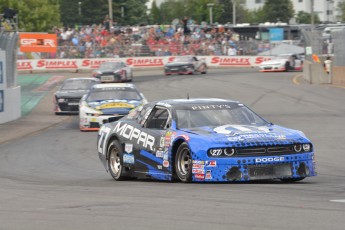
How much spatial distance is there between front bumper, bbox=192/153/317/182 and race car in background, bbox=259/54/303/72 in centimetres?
4262

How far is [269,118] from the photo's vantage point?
26.3 meters

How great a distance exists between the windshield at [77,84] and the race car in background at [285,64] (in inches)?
943

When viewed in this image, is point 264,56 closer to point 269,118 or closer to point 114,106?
point 269,118

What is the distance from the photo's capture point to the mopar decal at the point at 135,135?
11547 mm

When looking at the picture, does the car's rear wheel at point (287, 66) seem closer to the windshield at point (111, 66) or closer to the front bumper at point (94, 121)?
the windshield at point (111, 66)

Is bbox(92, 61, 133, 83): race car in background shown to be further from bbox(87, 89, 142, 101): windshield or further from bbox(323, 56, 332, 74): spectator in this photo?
bbox(87, 89, 142, 101): windshield

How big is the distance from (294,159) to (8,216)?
13.3ft

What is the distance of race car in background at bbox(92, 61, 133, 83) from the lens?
43469 mm

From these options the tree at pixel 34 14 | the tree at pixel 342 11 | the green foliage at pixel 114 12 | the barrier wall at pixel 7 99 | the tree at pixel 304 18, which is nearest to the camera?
the barrier wall at pixel 7 99

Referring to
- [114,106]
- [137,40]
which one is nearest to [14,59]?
[114,106]

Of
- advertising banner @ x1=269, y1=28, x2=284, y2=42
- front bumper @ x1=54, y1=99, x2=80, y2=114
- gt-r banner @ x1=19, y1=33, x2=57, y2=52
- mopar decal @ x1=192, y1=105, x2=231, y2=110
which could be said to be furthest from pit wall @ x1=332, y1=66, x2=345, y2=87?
advertising banner @ x1=269, y1=28, x2=284, y2=42

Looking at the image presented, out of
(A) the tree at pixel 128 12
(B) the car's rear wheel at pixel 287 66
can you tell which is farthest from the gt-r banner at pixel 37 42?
(A) the tree at pixel 128 12

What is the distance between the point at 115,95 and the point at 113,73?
20.7 meters

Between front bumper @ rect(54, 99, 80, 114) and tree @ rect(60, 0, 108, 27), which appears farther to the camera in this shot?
tree @ rect(60, 0, 108, 27)
